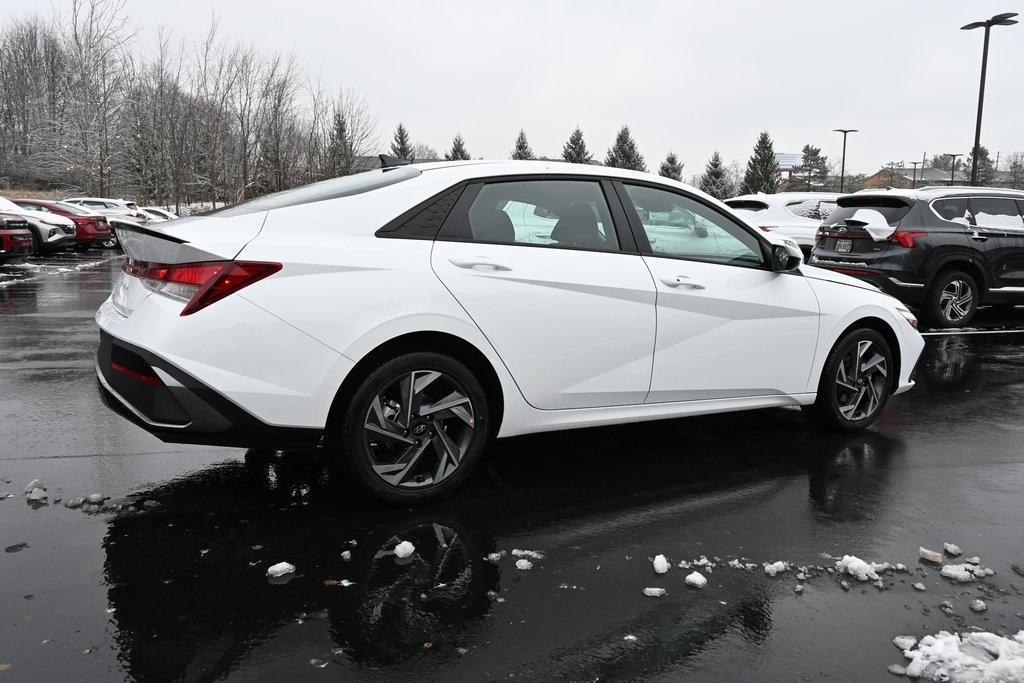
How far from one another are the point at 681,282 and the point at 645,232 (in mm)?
329

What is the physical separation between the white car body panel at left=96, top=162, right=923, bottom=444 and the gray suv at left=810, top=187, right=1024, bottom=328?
5.30 meters

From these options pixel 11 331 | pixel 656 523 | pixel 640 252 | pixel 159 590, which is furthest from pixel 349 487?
pixel 11 331

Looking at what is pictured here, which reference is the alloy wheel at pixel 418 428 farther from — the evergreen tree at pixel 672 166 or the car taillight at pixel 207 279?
the evergreen tree at pixel 672 166

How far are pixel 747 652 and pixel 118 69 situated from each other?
147 ft

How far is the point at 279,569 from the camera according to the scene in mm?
3072

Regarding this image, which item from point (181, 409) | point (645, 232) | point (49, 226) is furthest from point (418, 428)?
point (49, 226)

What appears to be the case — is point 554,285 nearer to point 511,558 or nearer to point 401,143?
point 511,558

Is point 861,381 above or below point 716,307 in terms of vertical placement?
below

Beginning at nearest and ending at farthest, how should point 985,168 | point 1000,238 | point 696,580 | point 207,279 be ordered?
point 696,580 → point 207,279 → point 1000,238 → point 985,168

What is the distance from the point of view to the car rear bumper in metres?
3.26

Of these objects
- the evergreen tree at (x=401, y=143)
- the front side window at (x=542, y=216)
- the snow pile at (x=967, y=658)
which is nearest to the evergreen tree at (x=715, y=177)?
the evergreen tree at (x=401, y=143)

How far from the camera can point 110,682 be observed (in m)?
2.34

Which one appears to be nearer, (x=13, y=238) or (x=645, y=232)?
(x=645, y=232)

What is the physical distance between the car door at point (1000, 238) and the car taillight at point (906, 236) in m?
0.95
